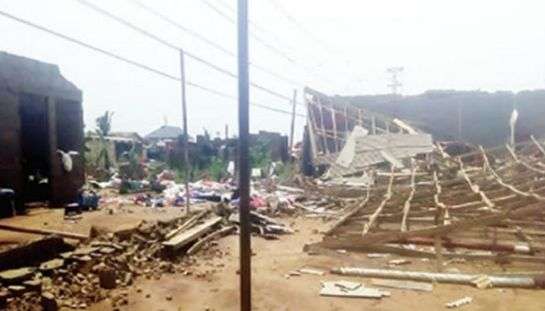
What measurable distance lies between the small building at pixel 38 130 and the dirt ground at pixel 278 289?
11.8 ft

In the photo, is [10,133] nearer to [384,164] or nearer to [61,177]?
[61,177]

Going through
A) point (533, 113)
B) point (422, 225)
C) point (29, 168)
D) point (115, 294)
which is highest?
point (533, 113)

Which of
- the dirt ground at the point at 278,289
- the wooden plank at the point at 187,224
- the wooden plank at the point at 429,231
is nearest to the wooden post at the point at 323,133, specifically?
the wooden plank at the point at 187,224

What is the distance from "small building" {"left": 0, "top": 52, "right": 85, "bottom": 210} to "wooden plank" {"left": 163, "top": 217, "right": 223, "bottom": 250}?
524 centimetres

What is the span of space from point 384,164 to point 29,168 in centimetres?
1183

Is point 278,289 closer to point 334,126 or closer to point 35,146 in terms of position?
point 35,146

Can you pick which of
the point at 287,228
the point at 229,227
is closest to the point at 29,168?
the point at 229,227

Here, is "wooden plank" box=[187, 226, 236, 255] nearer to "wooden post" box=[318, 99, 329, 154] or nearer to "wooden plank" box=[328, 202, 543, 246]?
"wooden plank" box=[328, 202, 543, 246]

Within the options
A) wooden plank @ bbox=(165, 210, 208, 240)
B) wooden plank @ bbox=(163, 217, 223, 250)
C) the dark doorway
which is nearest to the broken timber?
wooden plank @ bbox=(163, 217, 223, 250)

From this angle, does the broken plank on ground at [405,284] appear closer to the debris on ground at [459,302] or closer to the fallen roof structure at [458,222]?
the fallen roof structure at [458,222]

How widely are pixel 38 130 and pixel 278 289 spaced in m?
10.7

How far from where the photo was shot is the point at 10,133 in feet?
42.6

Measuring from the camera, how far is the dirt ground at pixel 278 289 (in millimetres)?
6414

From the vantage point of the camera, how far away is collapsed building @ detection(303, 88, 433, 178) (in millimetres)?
18453
